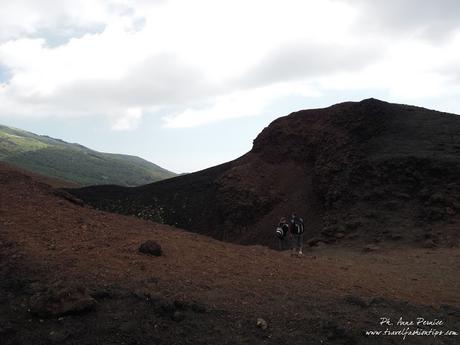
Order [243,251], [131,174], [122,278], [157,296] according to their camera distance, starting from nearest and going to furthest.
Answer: [157,296]
[122,278]
[243,251]
[131,174]

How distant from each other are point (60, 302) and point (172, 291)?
1.81m

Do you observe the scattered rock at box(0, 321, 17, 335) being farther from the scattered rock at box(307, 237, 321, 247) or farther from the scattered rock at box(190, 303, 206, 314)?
the scattered rock at box(307, 237, 321, 247)

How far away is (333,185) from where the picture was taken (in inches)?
899

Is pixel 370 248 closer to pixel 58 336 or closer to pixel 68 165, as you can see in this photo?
pixel 58 336

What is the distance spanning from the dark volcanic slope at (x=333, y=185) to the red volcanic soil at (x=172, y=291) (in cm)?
673

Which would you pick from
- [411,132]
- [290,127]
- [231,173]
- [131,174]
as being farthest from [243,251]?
[131,174]

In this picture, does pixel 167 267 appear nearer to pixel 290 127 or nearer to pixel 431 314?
pixel 431 314

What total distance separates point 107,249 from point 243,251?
379 centimetres

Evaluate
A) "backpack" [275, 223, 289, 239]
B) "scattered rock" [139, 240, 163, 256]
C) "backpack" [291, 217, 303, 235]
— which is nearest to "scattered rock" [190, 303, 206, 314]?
"scattered rock" [139, 240, 163, 256]

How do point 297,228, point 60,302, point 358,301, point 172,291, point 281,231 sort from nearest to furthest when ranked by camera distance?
point 60,302
point 172,291
point 358,301
point 297,228
point 281,231

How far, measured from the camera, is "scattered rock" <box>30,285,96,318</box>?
6527 millimetres

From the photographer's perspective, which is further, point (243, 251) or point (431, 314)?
point (243, 251)

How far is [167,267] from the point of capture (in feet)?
28.9

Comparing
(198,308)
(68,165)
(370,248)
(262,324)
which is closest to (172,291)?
(198,308)
